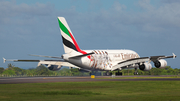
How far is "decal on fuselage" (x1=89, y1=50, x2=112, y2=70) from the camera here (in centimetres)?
6644

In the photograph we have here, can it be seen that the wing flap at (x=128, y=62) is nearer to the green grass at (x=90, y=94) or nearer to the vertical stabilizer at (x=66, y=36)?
the vertical stabilizer at (x=66, y=36)

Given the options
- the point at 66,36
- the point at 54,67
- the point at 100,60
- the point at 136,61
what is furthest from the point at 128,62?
the point at 66,36

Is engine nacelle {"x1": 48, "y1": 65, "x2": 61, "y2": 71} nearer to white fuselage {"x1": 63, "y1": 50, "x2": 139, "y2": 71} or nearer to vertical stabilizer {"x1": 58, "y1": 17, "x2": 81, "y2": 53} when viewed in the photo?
white fuselage {"x1": 63, "y1": 50, "x2": 139, "y2": 71}

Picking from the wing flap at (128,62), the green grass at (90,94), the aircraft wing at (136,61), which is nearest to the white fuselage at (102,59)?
the wing flap at (128,62)

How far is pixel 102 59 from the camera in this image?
226ft

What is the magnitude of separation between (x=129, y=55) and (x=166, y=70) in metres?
19.6

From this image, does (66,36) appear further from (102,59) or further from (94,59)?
(102,59)

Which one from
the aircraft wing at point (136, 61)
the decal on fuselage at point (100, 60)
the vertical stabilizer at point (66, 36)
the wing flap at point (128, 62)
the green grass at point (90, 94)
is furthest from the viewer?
the wing flap at point (128, 62)

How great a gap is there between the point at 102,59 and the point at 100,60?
31.8 inches

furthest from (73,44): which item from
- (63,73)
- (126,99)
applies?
(126,99)

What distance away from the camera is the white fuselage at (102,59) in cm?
6217

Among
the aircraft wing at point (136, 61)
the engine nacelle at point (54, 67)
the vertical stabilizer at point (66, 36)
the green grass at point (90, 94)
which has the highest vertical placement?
the vertical stabilizer at point (66, 36)

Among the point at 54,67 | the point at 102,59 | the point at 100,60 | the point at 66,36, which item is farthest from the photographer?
the point at 54,67

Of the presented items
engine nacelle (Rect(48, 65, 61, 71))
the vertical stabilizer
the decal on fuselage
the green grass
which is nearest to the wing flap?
the decal on fuselage
